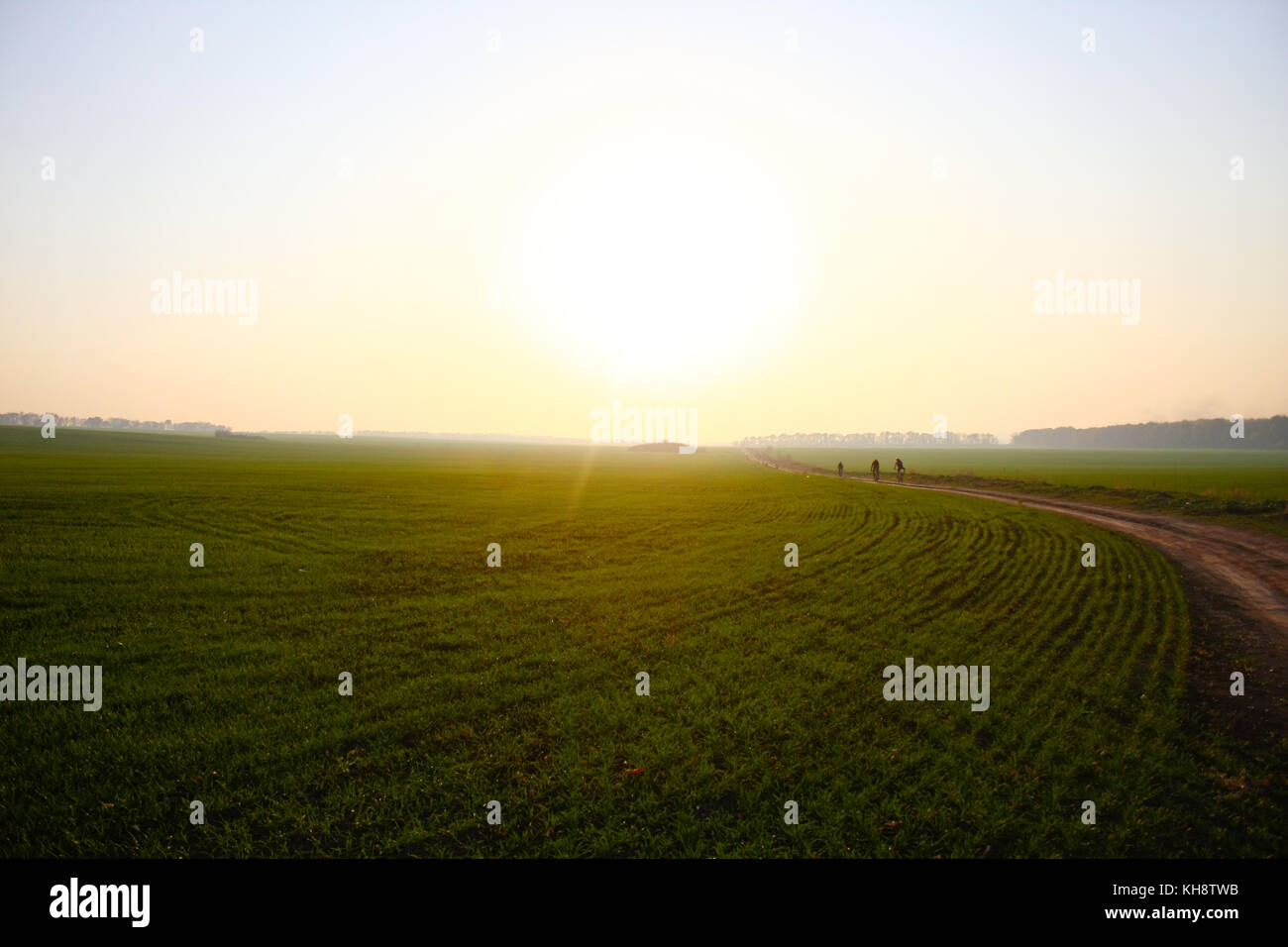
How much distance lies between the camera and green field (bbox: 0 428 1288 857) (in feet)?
22.3

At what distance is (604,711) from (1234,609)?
17007 mm

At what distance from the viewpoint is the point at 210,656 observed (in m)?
11.9

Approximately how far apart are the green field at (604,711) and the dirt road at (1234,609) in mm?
556

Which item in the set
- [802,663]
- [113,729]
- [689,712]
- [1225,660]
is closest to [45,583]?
[113,729]

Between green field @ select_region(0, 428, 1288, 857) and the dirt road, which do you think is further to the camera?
the dirt road

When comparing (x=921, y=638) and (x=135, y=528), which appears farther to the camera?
(x=135, y=528)

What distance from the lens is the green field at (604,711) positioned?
6.80 m

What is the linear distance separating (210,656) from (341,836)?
7574 mm

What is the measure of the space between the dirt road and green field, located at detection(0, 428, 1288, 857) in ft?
1.82

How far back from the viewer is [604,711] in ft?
32.3
